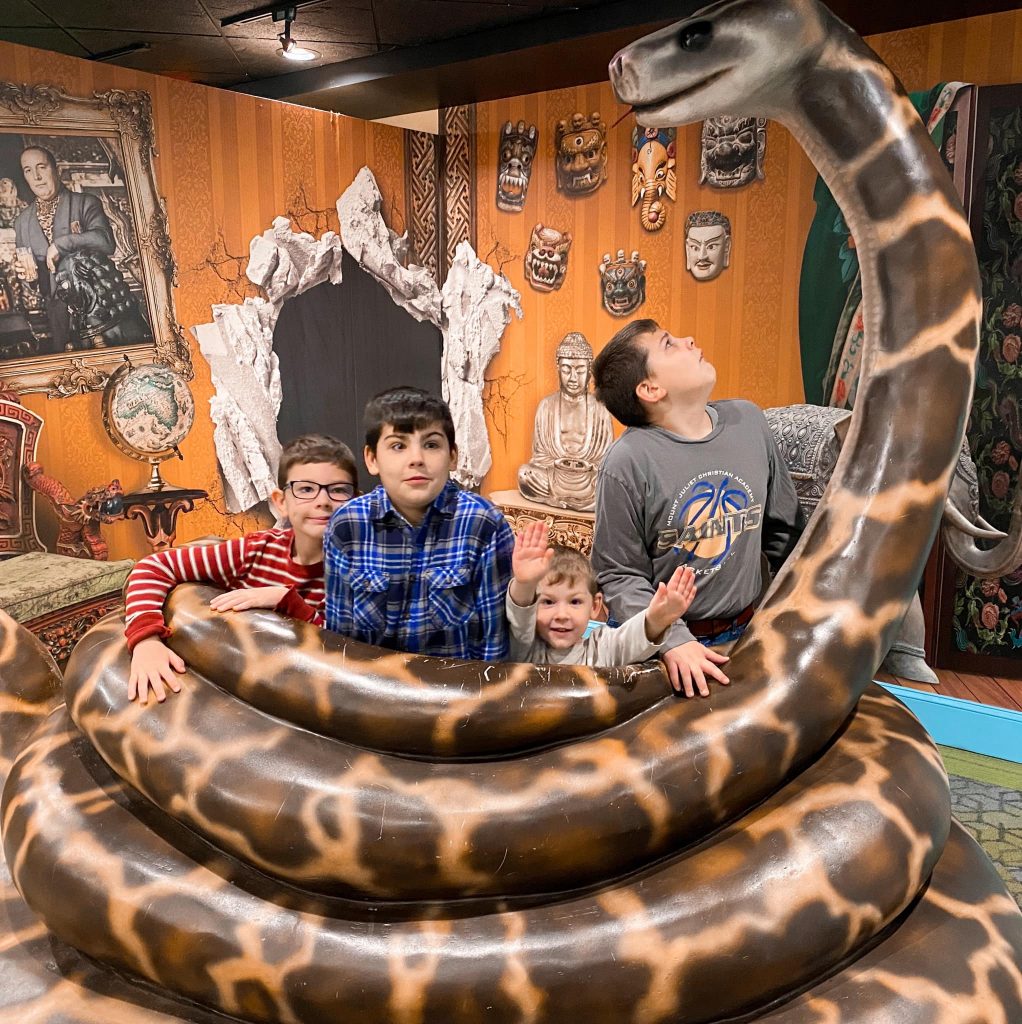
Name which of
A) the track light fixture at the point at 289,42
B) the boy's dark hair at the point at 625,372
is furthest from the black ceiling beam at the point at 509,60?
the boy's dark hair at the point at 625,372

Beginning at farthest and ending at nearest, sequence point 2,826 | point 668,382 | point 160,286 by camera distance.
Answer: point 160,286 < point 668,382 < point 2,826

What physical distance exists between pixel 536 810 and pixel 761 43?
0.91m

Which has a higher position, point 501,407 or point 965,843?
point 501,407

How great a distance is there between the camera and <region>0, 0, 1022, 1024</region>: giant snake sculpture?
0.92m

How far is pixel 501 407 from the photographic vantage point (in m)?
4.34

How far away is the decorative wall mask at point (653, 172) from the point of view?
11.8 feet

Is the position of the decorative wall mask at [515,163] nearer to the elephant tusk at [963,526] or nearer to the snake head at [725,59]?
the elephant tusk at [963,526]

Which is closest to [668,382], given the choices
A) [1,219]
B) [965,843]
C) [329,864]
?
[965,843]

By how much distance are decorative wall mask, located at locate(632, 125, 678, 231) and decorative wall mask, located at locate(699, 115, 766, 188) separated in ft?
0.44

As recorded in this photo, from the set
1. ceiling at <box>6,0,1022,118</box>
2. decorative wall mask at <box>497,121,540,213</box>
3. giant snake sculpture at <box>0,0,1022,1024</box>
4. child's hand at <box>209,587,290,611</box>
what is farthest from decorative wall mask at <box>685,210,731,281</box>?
child's hand at <box>209,587,290,611</box>

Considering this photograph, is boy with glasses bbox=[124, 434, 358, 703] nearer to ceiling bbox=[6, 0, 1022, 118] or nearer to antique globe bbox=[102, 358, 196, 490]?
antique globe bbox=[102, 358, 196, 490]

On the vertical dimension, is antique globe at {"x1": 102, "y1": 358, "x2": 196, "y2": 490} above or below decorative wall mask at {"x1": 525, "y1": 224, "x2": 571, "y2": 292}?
below

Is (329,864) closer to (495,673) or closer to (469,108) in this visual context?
(495,673)

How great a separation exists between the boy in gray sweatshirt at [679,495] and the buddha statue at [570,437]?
8.20ft
